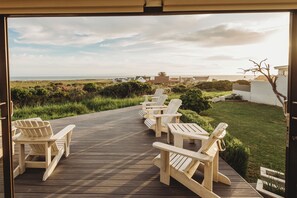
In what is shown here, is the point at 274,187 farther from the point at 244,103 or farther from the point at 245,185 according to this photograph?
the point at 244,103

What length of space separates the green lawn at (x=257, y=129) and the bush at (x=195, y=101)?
53cm

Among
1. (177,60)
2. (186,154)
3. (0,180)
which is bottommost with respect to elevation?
(0,180)

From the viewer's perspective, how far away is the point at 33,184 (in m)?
2.87

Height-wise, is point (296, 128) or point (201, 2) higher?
point (201, 2)

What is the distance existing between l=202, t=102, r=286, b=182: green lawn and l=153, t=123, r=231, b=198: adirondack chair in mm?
1641

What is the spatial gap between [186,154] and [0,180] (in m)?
2.55

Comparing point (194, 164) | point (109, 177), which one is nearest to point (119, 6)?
point (194, 164)

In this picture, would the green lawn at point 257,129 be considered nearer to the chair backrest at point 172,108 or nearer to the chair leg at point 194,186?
the chair leg at point 194,186

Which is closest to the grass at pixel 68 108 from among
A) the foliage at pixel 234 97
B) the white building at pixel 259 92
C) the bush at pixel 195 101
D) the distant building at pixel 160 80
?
the bush at pixel 195 101

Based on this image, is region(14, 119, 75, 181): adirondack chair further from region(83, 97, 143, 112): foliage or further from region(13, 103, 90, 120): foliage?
region(83, 97, 143, 112): foliage

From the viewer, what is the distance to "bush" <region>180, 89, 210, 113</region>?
8.88 m

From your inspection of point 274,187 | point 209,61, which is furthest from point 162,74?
point 274,187

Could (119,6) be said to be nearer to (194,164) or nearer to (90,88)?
(194,164)

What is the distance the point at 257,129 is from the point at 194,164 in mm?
5247
